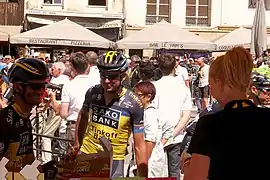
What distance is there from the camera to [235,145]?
2963 millimetres

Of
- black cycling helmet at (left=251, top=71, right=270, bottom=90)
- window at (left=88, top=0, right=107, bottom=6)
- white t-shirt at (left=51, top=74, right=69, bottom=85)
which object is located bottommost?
white t-shirt at (left=51, top=74, right=69, bottom=85)

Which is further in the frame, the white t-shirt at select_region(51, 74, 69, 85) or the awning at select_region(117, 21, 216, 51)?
the awning at select_region(117, 21, 216, 51)

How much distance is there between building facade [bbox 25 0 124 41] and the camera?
3328cm

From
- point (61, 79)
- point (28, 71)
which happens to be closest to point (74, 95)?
point (61, 79)

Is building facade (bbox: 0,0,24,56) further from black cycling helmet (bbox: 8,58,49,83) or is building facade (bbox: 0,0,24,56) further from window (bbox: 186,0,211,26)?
black cycling helmet (bbox: 8,58,49,83)

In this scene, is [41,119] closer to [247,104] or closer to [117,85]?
[117,85]

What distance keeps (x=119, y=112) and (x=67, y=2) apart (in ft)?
99.3

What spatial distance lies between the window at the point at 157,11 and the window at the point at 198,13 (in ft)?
4.12

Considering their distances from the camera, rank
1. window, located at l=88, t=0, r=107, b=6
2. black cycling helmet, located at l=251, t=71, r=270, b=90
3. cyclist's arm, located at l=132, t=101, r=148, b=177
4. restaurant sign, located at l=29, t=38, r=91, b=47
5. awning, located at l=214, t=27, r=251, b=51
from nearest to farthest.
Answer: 1. cyclist's arm, located at l=132, t=101, r=148, b=177
2. black cycling helmet, located at l=251, t=71, r=270, b=90
3. restaurant sign, located at l=29, t=38, r=91, b=47
4. awning, located at l=214, t=27, r=251, b=51
5. window, located at l=88, t=0, r=107, b=6

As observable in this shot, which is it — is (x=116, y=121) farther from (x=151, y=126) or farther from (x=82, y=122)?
(x=151, y=126)

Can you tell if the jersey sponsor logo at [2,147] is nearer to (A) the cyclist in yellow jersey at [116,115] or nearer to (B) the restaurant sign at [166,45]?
(A) the cyclist in yellow jersey at [116,115]

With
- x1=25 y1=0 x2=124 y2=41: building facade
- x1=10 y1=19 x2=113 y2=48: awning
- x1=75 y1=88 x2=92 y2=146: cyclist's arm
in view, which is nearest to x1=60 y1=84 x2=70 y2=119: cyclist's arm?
x1=75 y1=88 x2=92 y2=146: cyclist's arm

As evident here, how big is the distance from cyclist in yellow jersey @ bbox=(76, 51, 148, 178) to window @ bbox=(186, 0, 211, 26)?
31857 mm

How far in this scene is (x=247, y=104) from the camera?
3.08 meters
